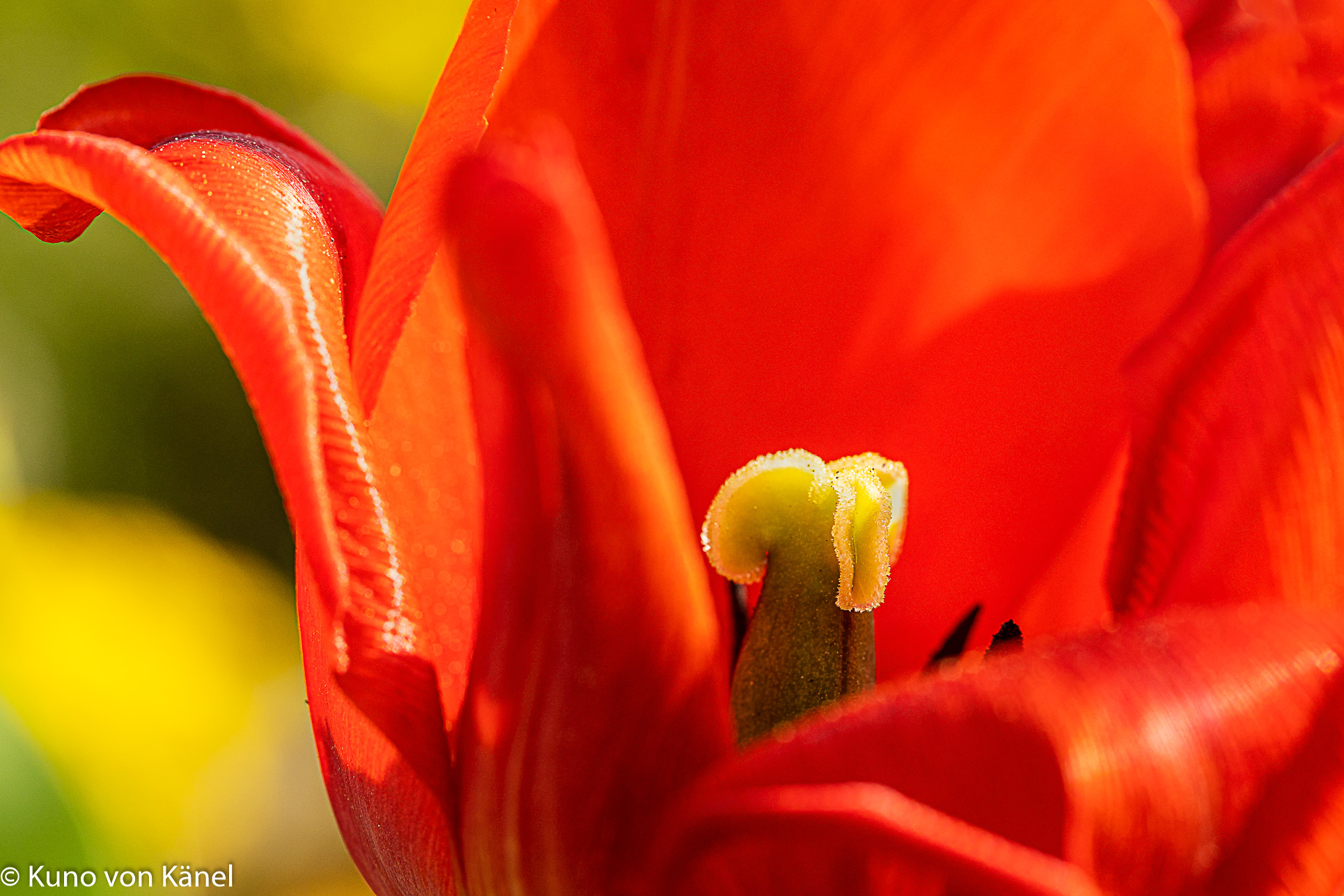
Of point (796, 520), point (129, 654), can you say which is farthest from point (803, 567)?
point (129, 654)

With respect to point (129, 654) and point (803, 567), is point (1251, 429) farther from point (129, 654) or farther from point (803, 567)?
point (129, 654)

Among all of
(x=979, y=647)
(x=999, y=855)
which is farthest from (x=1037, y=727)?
(x=979, y=647)

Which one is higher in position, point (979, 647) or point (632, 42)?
point (632, 42)

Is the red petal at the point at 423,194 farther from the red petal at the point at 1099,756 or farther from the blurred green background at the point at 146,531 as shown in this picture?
the blurred green background at the point at 146,531

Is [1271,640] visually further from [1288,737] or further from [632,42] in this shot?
[632,42]

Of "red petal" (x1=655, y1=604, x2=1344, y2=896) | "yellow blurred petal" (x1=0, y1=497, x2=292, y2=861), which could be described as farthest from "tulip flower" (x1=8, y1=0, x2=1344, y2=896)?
"yellow blurred petal" (x1=0, y1=497, x2=292, y2=861)

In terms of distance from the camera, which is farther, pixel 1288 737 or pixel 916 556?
pixel 916 556
